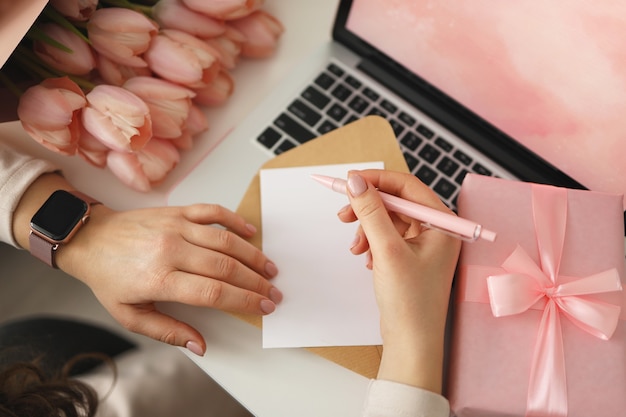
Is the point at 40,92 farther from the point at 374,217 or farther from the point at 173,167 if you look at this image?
the point at 374,217

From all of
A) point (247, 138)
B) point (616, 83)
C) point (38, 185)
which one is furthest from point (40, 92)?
point (616, 83)

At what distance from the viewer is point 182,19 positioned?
736mm

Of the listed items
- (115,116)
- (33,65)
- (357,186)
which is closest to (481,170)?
(357,186)

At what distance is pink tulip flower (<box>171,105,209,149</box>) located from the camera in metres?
0.76

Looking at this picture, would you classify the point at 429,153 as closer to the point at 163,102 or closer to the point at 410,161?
the point at 410,161

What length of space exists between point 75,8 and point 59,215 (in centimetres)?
24

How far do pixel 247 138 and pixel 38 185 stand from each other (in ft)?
0.89

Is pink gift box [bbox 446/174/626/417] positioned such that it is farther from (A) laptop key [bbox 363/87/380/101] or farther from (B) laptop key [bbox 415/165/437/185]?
(A) laptop key [bbox 363/87/380/101]

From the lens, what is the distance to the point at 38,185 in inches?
28.2

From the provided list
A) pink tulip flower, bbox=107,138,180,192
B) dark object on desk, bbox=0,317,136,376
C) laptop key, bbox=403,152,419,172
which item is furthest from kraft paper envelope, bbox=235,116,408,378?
dark object on desk, bbox=0,317,136,376

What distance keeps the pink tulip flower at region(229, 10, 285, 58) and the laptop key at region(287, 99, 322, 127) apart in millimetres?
105

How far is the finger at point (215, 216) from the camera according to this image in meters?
0.69

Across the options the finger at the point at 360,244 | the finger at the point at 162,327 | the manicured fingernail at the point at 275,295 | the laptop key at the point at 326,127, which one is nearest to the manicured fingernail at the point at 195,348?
the finger at the point at 162,327

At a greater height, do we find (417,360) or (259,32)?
(259,32)
